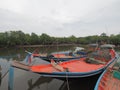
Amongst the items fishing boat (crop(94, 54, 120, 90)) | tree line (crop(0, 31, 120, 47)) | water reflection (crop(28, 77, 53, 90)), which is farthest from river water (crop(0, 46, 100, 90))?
tree line (crop(0, 31, 120, 47))

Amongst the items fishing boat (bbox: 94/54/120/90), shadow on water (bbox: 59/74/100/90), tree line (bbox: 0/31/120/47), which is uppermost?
tree line (bbox: 0/31/120/47)

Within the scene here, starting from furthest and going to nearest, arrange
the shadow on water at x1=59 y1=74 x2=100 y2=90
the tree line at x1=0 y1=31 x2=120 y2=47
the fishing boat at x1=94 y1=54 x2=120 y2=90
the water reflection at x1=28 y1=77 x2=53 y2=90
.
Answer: the tree line at x1=0 y1=31 x2=120 y2=47
the water reflection at x1=28 y1=77 x2=53 y2=90
the shadow on water at x1=59 y1=74 x2=100 y2=90
the fishing boat at x1=94 y1=54 x2=120 y2=90

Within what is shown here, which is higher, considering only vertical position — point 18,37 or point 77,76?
A: point 18,37

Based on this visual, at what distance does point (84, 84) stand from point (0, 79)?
5737 mm

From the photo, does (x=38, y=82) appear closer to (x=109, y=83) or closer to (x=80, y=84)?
(x=80, y=84)

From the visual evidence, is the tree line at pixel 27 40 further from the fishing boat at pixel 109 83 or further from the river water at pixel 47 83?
the fishing boat at pixel 109 83

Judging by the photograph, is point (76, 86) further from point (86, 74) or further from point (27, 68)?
point (27, 68)

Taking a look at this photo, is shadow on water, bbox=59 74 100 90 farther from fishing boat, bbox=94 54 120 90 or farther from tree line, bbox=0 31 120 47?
tree line, bbox=0 31 120 47

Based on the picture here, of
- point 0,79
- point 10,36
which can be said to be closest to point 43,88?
point 0,79

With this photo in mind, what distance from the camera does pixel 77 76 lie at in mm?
6773

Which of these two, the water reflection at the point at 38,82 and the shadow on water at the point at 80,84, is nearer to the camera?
the shadow on water at the point at 80,84

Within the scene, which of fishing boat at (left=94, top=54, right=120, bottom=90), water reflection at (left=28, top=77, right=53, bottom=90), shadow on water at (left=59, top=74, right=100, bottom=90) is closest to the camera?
fishing boat at (left=94, top=54, right=120, bottom=90)

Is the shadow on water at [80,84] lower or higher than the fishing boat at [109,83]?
lower

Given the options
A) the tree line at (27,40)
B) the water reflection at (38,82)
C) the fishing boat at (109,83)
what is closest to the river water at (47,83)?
the water reflection at (38,82)
